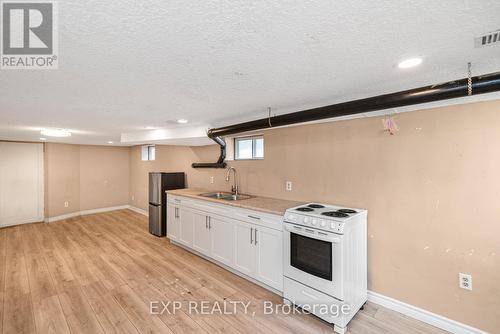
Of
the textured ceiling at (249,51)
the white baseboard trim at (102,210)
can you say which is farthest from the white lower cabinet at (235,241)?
the white baseboard trim at (102,210)

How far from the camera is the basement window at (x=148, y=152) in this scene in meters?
6.24

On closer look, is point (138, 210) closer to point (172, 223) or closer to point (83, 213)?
point (83, 213)

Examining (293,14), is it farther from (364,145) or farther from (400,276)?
(400,276)

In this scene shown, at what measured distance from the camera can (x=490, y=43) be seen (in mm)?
1176

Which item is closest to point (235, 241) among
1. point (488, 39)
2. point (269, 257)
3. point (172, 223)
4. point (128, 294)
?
point (269, 257)

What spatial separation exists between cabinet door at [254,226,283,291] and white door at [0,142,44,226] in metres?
6.07

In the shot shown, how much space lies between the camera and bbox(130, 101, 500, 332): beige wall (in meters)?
1.86

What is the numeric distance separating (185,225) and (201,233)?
489 millimetres

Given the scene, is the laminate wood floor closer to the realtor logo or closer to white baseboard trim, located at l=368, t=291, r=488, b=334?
white baseboard trim, located at l=368, t=291, r=488, b=334

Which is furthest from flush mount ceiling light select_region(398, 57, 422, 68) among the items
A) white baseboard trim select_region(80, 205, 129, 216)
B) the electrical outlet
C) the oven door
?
white baseboard trim select_region(80, 205, 129, 216)

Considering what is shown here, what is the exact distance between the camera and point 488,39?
1141mm

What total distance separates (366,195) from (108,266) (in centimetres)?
371

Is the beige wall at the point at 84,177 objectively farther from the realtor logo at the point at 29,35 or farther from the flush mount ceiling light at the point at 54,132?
the realtor logo at the point at 29,35

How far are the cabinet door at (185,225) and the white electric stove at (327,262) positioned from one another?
193 centimetres
